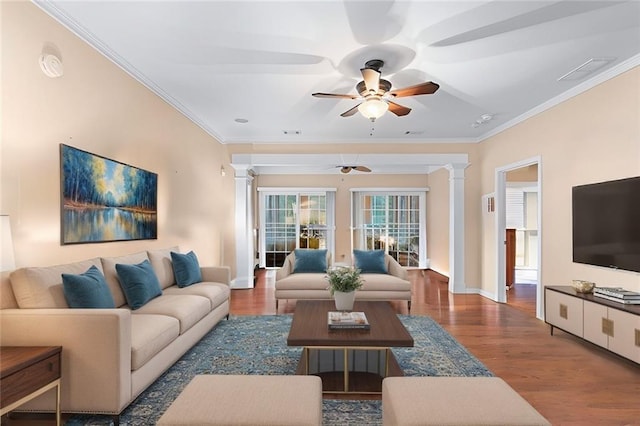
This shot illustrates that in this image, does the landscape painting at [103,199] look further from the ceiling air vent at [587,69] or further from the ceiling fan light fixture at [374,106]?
the ceiling air vent at [587,69]

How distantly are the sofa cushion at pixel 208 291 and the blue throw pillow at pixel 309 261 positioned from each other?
1370mm

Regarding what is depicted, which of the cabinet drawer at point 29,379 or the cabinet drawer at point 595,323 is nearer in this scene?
the cabinet drawer at point 29,379

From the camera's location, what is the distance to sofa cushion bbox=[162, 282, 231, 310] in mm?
3635

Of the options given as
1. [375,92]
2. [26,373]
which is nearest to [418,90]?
[375,92]

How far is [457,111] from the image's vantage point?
4.72m

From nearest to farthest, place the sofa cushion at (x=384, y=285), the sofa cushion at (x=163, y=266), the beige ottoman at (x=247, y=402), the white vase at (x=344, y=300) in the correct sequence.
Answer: the beige ottoman at (x=247, y=402), the white vase at (x=344, y=300), the sofa cushion at (x=163, y=266), the sofa cushion at (x=384, y=285)

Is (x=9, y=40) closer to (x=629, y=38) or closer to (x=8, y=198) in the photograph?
(x=8, y=198)

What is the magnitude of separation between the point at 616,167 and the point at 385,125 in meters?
2.88

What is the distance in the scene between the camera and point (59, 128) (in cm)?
262

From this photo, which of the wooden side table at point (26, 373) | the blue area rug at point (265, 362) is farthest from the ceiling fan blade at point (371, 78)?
the wooden side table at point (26, 373)

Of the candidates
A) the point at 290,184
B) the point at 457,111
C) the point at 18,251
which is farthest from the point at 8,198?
the point at 290,184

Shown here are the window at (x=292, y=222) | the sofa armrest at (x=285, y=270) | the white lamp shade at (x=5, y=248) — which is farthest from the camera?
the window at (x=292, y=222)

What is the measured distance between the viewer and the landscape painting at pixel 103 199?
271 centimetres

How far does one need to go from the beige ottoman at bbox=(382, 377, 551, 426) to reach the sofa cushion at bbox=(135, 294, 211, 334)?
190 cm
